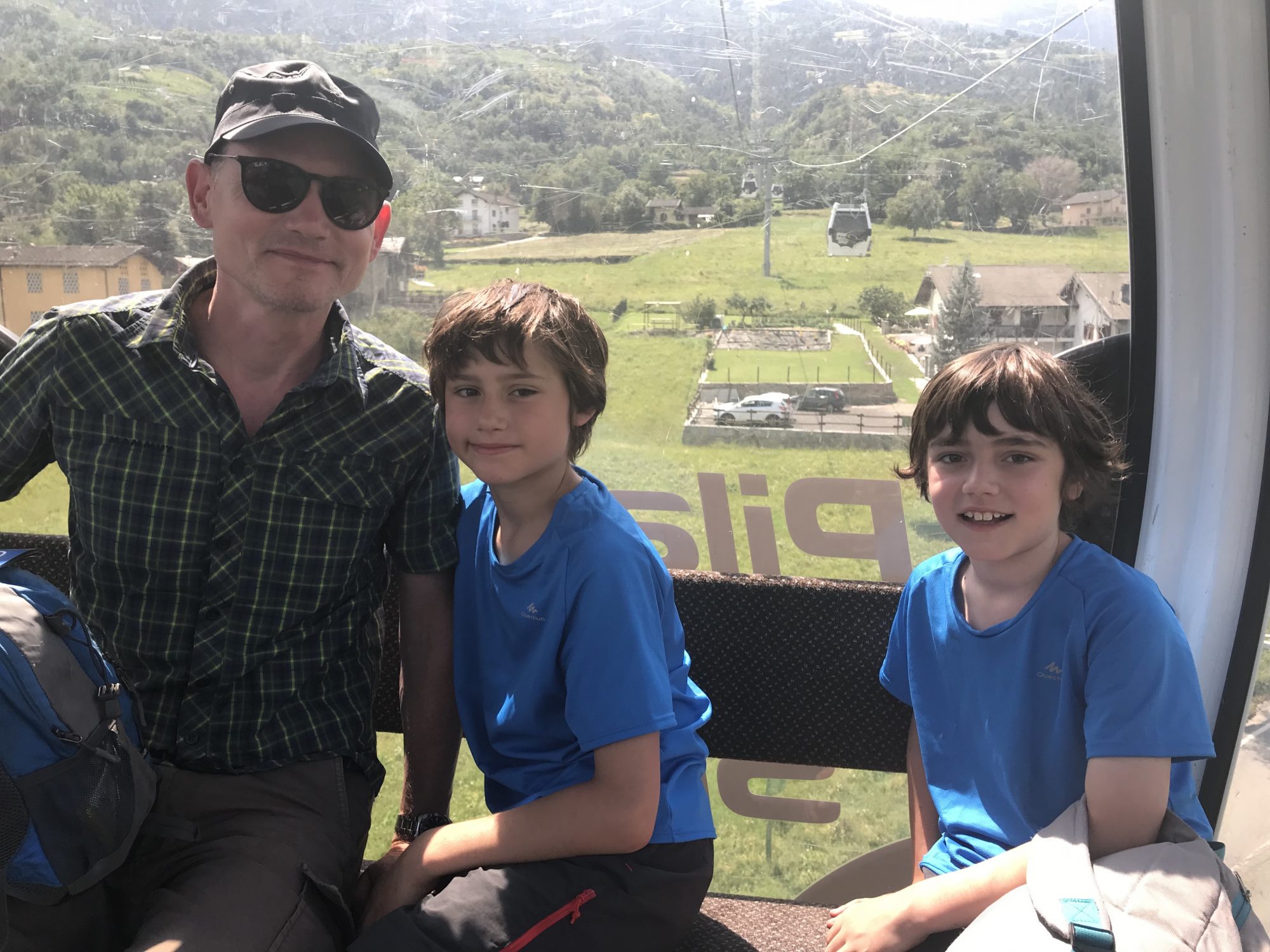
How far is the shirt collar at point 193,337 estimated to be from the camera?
1.84 m

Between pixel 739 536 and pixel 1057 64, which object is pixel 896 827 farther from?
pixel 1057 64

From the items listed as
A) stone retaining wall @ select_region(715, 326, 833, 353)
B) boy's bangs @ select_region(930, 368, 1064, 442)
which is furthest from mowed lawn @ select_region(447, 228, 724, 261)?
boy's bangs @ select_region(930, 368, 1064, 442)

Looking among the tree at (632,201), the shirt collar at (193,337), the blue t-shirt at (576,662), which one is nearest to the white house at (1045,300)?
the tree at (632,201)

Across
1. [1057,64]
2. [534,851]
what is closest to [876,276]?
[1057,64]

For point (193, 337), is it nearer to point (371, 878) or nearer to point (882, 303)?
point (371, 878)

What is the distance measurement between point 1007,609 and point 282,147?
148cm

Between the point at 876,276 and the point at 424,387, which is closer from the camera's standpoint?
the point at 424,387

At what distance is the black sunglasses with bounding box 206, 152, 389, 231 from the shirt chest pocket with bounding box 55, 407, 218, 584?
431 mm

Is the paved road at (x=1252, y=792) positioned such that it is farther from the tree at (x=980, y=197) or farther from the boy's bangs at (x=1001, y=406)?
the tree at (x=980, y=197)

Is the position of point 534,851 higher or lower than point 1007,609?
lower

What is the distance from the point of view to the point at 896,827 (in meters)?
2.40

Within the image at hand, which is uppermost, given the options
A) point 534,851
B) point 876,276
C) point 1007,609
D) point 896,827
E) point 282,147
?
point 282,147

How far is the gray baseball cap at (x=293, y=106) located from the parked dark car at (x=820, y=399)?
1.00 metres

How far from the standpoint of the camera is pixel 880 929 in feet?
5.15
